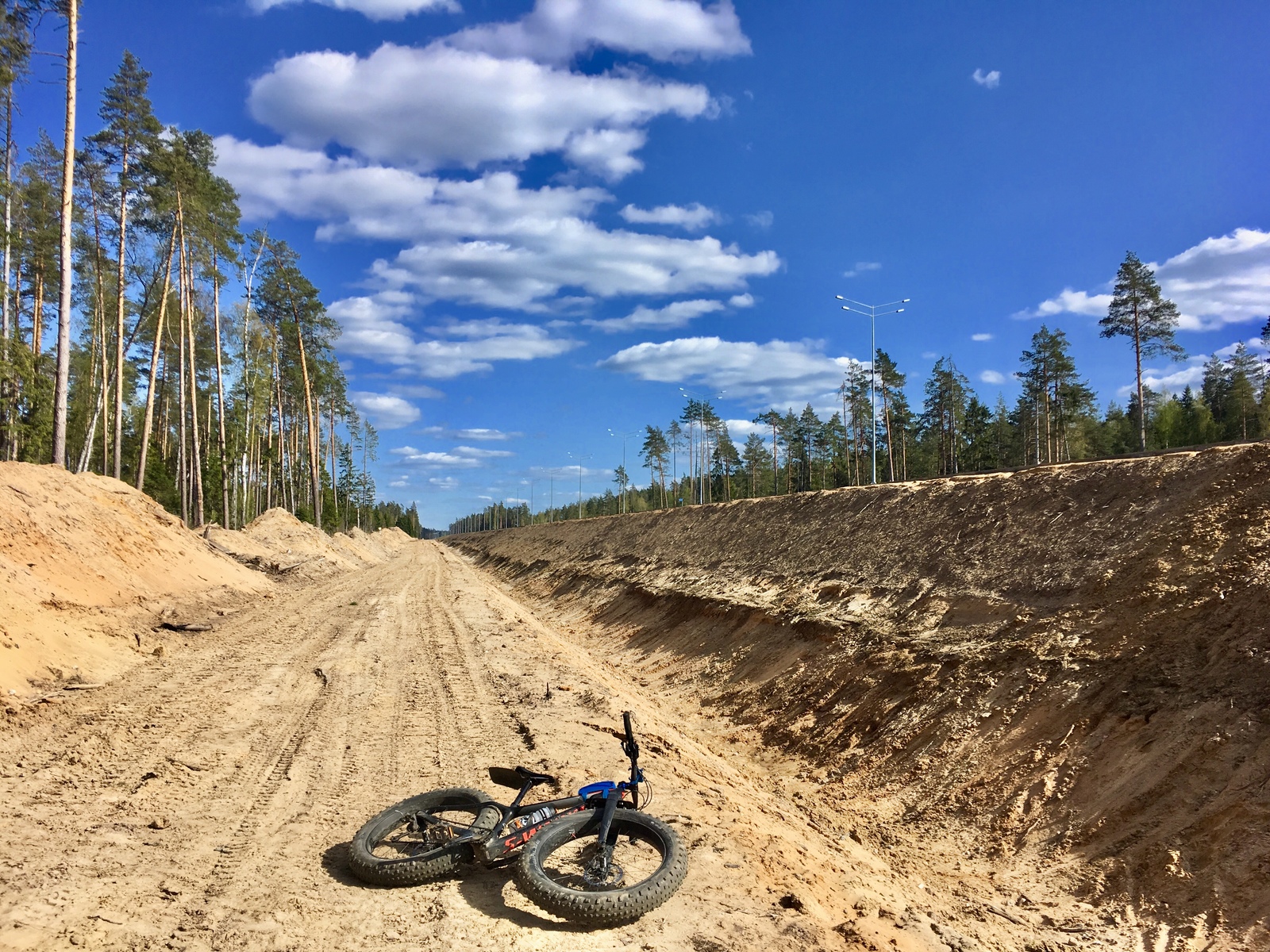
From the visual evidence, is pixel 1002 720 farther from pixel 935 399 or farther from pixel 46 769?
pixel 935 399

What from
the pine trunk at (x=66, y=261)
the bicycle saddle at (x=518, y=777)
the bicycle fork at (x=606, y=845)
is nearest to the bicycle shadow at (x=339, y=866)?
the bicycle saddle at (x=518, y=777)

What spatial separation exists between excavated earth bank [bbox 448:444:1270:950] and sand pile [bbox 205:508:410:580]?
1954cm

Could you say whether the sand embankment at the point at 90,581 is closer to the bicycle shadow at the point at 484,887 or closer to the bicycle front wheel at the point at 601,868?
the bicycle shadow at the point at 484,887

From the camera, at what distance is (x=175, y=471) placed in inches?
1861

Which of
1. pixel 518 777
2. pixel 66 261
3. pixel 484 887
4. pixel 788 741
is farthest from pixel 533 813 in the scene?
pixel 66 261

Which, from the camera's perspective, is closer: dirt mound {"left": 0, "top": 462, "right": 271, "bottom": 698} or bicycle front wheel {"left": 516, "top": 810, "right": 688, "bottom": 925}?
bicycle front wheel {"left": 516, "top": 810, "right": 688, "bottom": 925}

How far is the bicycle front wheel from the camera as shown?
3.91 m

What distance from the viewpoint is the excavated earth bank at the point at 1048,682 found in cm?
502

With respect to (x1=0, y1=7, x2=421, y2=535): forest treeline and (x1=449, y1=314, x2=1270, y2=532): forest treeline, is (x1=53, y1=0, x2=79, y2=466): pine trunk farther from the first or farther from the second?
(x1=449, y1=314, x2=1270, y2=532): forest treeline

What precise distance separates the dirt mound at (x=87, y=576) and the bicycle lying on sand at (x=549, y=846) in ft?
23.0

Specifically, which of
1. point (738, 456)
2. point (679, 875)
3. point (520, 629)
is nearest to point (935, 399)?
point (738, 456)

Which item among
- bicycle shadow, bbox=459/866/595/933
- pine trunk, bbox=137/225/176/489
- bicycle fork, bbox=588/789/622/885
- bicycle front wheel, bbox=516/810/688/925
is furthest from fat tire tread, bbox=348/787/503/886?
pine trunk, bbox=137/225/176/489

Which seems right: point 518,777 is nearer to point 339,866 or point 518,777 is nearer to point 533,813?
point 533,813

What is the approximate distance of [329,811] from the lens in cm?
534
